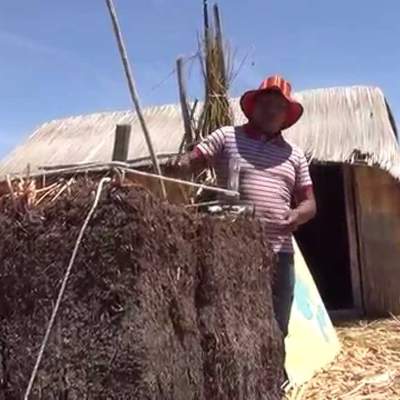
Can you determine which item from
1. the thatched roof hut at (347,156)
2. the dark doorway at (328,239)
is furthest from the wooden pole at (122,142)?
the dark doorway at (328,239)

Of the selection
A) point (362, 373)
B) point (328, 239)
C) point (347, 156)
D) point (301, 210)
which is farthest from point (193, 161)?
point (328, 239)

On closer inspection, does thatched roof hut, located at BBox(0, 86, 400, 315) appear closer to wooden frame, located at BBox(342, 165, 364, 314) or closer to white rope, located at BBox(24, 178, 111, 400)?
wooden frame, located at BBox(342, 165, 364, 314)

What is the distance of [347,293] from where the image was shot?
34.9 feet

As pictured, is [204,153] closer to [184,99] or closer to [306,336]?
[306,336]

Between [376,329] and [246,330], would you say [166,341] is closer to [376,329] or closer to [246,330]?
[246,330]

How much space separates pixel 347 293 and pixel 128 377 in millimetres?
8049

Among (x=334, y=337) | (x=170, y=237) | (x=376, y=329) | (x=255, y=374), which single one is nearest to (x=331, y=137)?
(x=376, y=329)

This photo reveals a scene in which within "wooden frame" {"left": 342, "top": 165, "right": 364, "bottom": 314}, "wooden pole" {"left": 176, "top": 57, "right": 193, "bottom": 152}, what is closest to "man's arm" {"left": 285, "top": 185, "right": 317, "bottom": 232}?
"wooden pole" {"left": 176, "top": 57, "right": 193, "bottom": 152}

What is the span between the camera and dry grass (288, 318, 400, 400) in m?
5.16

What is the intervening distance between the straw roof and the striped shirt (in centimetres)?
390

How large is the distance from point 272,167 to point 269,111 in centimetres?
31

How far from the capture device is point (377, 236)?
907 centimetres

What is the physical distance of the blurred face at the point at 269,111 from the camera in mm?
4602

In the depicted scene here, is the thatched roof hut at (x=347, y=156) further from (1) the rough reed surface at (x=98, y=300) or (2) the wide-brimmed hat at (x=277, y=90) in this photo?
(1) the rough reed surface at (x=98, y=300)
